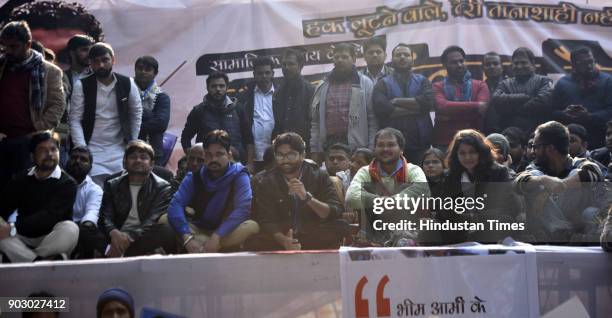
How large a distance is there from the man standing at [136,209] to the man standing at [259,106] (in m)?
1.53

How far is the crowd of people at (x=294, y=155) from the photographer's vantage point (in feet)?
21.7

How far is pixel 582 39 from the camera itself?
9945 millimetres

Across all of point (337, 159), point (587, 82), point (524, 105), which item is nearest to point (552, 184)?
point (337, 159)

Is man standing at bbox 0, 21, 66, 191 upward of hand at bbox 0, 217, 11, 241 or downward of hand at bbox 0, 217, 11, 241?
upward

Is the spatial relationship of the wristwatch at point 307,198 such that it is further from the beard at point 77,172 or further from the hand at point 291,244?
the beard at point 77,172

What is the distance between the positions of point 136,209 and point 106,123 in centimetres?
151

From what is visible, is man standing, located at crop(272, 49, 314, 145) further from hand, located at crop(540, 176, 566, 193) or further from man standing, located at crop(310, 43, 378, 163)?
hand, located at crop(540, 176, 566, 193)

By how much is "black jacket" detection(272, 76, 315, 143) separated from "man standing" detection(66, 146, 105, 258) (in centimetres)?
175

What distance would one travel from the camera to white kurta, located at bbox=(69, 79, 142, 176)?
8625mm

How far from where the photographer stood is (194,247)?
23.0 feet

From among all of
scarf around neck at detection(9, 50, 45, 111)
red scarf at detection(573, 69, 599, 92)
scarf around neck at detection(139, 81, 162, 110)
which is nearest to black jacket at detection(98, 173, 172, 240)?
scarf around neck at detection(9, 50, 45, 111)

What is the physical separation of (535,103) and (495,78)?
0.52m

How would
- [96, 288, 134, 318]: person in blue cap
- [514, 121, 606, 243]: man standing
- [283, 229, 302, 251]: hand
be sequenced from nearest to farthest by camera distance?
[96, 288, 134, 318]: person in blue cap
[514, 121, 606, 243]: man standing
[283, 229, 302, 251]: hand

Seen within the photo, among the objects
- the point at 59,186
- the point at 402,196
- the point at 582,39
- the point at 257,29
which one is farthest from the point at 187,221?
the point at 582,39
